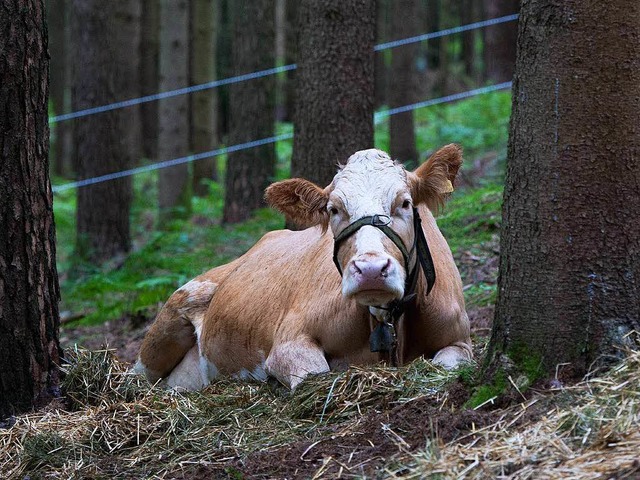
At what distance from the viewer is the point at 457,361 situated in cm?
602

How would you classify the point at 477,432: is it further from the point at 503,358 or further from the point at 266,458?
the point at 266,458

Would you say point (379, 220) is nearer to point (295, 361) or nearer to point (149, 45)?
point (295, 361)

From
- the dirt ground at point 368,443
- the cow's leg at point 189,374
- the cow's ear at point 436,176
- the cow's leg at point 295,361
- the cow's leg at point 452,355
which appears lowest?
the cow's leg at point 189,374

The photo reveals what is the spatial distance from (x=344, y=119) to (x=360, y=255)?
3.30 meters

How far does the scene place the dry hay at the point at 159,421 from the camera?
495 centimetres

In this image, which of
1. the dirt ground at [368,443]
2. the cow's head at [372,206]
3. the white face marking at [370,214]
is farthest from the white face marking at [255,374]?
the dirt ground at [368,443]

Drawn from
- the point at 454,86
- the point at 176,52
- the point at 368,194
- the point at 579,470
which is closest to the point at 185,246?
the point at 176,52

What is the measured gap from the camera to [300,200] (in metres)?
6.48

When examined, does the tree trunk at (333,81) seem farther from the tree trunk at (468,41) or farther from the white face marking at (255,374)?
the tree trunk at (468,41)

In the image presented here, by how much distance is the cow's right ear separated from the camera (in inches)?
252

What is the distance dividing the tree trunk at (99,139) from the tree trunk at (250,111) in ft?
5.89

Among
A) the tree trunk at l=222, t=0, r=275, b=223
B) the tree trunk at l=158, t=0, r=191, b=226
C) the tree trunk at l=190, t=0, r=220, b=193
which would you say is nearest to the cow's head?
the tree trunk at l=222, t=0, r=275, b=223

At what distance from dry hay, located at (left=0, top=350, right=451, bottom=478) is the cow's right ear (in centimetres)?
128

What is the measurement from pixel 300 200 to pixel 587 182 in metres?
2.56
